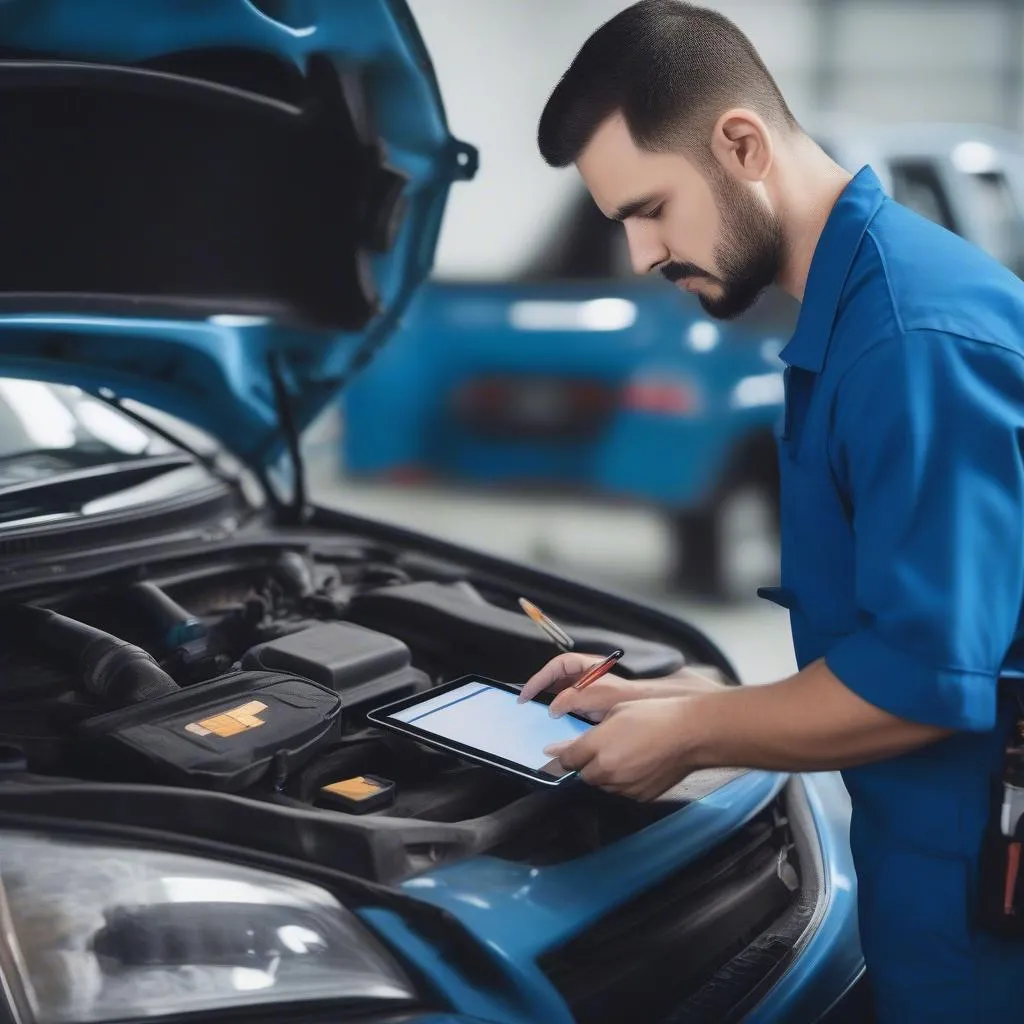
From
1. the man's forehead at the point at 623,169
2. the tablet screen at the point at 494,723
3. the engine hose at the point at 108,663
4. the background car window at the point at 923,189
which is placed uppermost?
the background car window at the point at 923,189

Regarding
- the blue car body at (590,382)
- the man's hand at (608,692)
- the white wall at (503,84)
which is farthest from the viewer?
the white wall at (503,84)

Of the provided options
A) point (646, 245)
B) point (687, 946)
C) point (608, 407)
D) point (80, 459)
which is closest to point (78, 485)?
point (80, 459)

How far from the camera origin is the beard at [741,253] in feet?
3.70

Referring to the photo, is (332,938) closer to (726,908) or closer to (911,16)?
(726,908)

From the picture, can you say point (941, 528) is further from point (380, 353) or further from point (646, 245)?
point (380, 353)

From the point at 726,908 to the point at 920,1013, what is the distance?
243 millimetres

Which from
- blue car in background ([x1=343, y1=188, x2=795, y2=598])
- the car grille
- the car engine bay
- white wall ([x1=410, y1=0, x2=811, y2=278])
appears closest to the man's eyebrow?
the car engine bay

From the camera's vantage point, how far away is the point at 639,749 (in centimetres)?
110

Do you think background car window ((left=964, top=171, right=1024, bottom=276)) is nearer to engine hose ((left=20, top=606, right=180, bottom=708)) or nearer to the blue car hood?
the blue car hood

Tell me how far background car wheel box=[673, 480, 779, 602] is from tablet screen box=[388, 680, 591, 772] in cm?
231

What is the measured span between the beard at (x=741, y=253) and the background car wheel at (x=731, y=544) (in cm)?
242

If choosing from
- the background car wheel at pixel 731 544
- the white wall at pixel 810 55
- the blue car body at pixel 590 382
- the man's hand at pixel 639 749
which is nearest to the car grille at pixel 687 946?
the man's hand at pixel 639 749

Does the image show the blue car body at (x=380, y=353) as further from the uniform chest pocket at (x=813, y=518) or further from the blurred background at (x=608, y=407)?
the blurred background at (x=608, y=407)

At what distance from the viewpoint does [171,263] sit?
1773mm
